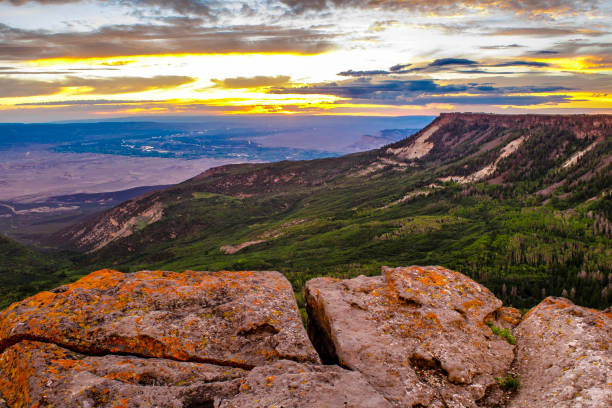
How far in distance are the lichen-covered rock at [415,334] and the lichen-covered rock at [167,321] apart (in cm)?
197

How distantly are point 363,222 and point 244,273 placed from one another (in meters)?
144

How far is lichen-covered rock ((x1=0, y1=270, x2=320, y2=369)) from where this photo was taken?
12398 mm

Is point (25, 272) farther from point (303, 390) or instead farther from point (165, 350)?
point (303, 390)

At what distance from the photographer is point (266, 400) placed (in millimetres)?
9641

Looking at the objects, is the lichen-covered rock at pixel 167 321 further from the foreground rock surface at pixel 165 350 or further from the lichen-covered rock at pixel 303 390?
the lichen-covered rock at pixel 303 390

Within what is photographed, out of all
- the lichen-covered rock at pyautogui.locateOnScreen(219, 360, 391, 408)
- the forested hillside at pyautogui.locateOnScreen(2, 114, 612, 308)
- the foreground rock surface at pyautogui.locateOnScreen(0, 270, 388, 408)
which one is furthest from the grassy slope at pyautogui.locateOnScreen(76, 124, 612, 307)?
the lichen-covered rock at pyautogui.locateOnScreen(219, 360, 391, 408)

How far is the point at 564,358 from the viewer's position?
12.4m

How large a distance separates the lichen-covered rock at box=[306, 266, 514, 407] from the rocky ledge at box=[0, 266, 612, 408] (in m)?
0.06

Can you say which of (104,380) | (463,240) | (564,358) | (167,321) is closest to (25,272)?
(167,321)

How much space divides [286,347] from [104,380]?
5.91 meters

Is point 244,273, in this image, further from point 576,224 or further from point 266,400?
point 576,224

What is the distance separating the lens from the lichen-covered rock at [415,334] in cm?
1233

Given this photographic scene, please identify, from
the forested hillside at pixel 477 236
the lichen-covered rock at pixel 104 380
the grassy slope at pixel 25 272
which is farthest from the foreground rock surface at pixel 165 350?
the grassy slope at pixel 25 272

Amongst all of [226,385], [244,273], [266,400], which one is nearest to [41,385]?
[226,385]
